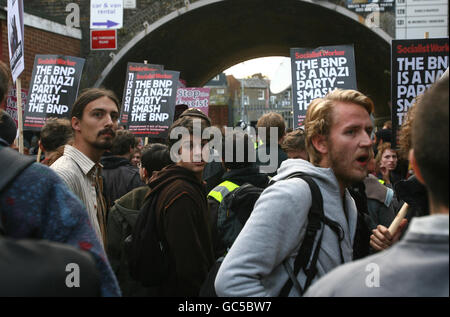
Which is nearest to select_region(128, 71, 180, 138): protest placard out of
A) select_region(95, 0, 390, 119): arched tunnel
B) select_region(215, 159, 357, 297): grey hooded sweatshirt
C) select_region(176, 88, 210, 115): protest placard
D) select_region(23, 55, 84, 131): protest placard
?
select_region(23, 55, 84, 131): protest placard

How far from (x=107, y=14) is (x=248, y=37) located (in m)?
6.74

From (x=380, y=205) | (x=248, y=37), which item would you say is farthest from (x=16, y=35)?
(x=248, y=37)

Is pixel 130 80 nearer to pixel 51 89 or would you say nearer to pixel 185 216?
pixel 51 89

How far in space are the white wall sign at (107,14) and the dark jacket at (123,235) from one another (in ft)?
43.4

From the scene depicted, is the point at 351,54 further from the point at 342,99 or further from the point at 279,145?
the point at 342,99

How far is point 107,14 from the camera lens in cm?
1588

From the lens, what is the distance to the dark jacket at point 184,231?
2711 mm

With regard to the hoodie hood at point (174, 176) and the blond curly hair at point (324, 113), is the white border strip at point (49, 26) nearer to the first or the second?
the hoodie hood at point (174, 176)

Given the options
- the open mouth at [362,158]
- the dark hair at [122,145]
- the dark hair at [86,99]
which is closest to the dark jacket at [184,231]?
the dark hair at [86,99]

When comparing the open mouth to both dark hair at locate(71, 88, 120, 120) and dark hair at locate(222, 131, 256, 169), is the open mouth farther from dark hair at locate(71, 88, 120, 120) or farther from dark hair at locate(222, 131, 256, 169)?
dark hair at locate(71, 88, 120, 120)

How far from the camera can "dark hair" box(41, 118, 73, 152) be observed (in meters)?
4.41

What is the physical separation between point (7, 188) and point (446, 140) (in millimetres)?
1088

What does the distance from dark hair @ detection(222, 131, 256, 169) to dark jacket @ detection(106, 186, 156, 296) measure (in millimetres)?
663
